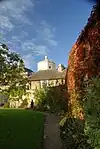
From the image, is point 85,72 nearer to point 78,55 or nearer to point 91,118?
point 78,55

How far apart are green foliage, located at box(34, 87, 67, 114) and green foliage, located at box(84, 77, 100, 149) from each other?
77.4ft

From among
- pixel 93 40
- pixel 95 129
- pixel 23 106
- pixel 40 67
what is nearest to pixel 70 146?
pixel 95 129

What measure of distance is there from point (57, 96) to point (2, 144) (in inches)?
1017

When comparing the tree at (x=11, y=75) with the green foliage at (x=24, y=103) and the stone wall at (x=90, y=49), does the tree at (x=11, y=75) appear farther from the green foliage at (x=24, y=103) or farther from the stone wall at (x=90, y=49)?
the green foliage at (x=24, y=103)

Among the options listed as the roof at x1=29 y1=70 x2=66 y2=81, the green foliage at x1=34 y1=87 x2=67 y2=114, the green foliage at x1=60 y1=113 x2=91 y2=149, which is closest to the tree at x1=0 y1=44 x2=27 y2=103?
the green foliage at x1=60 y1=113 x2=91 y2=149

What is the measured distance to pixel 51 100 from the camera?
43312 mm

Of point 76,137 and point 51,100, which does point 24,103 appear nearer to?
point 51,100

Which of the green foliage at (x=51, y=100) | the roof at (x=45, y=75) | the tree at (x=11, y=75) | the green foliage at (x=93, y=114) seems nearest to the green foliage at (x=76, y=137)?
the green foliage at (x=93, y=114)

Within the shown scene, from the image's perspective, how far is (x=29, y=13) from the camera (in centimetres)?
367

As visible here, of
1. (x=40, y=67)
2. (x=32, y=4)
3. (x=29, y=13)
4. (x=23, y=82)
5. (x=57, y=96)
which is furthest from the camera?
(x=40, y=67)

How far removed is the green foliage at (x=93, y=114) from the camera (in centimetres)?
681

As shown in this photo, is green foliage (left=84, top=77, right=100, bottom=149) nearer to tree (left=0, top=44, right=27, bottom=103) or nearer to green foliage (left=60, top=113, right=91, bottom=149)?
green foliage (left=60, top=113, right=91, bottom=149)

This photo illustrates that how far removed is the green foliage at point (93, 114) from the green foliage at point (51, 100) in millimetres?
23586

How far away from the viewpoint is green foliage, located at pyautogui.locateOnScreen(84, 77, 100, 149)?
Result: 22.4 feet
